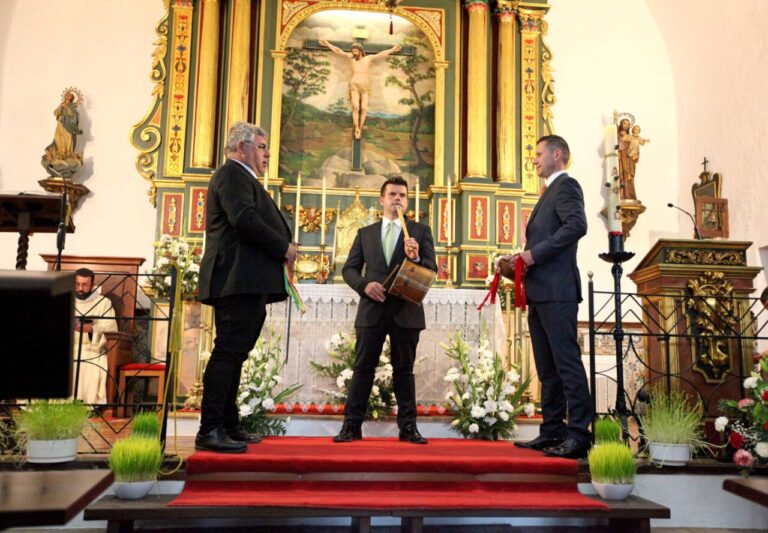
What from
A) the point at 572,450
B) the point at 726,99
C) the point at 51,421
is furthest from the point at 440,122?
the point at 51,421

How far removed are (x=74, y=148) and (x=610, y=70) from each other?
7029 mm

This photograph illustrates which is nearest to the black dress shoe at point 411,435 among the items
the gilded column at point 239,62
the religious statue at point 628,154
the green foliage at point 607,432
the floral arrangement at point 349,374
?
the floral arrangement at point 349,374

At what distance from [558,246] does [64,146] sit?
6713 mm

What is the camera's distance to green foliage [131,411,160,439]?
3554mm

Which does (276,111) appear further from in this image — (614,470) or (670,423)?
(614,470)

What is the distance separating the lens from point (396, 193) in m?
4.26

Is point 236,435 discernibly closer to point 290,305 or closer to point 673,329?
point 290,305

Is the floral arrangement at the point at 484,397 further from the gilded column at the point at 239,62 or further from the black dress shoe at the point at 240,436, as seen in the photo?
the gilded column at the point at 239,62

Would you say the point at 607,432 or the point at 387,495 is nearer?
the point at 387,495

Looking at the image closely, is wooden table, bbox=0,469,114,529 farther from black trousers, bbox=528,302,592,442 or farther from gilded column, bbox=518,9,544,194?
gilded column, bbox=518,9,544,194

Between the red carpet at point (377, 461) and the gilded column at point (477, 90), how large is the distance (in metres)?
5.27

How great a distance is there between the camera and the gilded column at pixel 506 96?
8.70 metres

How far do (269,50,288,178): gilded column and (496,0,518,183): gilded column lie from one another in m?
2.72

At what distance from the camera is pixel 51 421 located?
3.45 m
